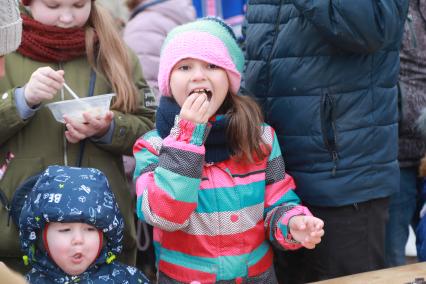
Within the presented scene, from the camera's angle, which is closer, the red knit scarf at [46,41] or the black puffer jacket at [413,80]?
the red knit scarf at [46,41]

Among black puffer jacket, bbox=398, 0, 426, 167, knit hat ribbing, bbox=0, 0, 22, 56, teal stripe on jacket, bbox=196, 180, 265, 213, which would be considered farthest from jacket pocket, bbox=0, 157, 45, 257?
black puffer jacket, bbox=398, 0, 426, 167

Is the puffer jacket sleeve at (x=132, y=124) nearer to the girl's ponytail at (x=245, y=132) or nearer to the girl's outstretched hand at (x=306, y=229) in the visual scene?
the girl's ponytail at (x=245, y=132)

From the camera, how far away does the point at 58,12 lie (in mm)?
3076

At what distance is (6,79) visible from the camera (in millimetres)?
3084

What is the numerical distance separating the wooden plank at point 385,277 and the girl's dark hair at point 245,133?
1.78 ft

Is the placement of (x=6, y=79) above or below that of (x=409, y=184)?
above

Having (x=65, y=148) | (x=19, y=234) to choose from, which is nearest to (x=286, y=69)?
(x=65, y=148)

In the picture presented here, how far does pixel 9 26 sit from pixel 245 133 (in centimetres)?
96

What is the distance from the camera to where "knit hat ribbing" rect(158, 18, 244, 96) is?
2811mm

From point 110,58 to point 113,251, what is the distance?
820 millimetres

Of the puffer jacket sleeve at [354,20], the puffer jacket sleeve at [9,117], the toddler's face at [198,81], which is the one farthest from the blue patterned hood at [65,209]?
the puffer jacket sleeve at [354,20]

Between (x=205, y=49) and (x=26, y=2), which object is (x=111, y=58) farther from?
(x=205, y=49)

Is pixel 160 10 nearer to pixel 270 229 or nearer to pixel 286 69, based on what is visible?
pixel 286 69

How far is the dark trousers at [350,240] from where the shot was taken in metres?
3.04
